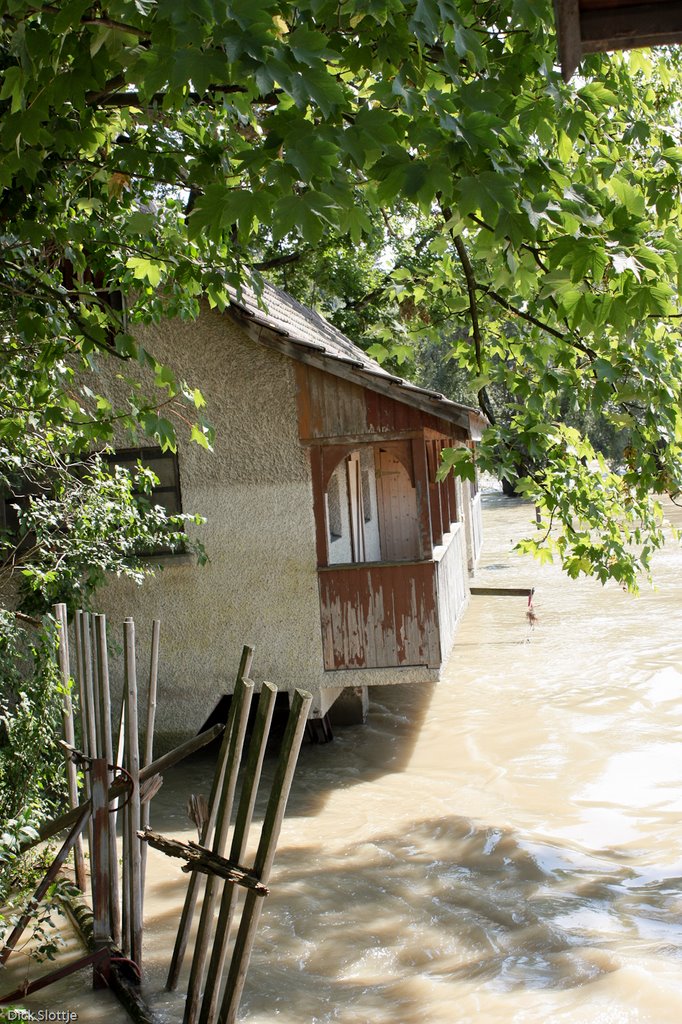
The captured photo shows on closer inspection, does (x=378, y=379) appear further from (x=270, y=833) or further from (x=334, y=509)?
(x=270, y=833)

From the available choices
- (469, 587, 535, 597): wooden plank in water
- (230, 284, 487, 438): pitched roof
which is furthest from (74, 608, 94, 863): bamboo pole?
(469, 587, 535, 597): wooden plank in water

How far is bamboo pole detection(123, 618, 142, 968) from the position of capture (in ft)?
19.0

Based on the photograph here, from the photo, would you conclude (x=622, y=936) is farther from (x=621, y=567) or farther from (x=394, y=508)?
(x=394, y=508)

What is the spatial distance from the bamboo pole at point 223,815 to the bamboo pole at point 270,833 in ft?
1.18

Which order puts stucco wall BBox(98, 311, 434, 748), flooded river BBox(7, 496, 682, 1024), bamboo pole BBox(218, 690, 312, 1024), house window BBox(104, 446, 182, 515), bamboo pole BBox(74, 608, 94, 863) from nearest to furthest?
→ bamboo pole BBox(218, 690, 312, 1024) < bamboo pole BBox(74, 608, 94, 863) < flooded river BBox(7, 496, 682, 1024) < stucco wall BBox(98, 311, 434, 748) < house window BBox(104, 446, 182, 515)

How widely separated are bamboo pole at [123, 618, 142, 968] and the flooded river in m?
0.44

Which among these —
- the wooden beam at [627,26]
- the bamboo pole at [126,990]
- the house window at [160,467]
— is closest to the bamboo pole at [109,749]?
the bamboo pole at [126,990]

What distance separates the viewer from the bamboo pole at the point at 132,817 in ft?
19.0

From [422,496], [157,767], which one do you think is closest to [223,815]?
[157,767]

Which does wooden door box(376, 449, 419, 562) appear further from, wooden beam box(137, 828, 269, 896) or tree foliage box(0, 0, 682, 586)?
wooden beam box(137, 828, 269, 896)

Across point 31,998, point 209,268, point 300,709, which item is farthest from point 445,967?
point 209,268

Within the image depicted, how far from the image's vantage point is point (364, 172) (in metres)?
3.69

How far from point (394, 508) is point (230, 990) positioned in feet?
51.9

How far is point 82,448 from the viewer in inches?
266
